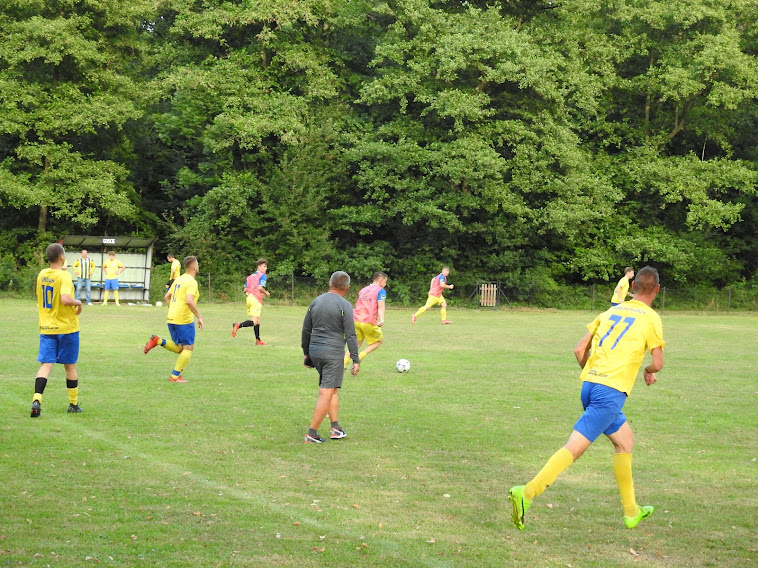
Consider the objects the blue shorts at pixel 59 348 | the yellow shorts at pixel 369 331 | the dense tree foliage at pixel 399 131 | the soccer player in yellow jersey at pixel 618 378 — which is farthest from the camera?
the dense tree foliage at pixel 399 131

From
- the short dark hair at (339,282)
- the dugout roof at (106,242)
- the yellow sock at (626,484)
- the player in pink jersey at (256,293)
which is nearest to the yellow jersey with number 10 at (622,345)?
the yellow sock at (626,484)

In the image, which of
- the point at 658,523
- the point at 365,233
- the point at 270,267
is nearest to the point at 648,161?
the point at 365,233

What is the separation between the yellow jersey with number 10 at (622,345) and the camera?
6645mm

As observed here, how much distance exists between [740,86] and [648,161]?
5299mm

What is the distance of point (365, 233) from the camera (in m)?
40.8

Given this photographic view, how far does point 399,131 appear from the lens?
39.9 metres

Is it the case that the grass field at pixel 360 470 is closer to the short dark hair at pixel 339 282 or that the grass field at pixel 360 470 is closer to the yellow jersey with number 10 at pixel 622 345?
the yellow jersey with number 10 at pixel 622 345

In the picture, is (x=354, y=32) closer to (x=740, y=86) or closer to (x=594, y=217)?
(x=594, y=217)

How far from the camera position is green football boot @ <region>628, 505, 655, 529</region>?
6.55 metres

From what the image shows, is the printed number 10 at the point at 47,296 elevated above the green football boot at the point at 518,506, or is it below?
above

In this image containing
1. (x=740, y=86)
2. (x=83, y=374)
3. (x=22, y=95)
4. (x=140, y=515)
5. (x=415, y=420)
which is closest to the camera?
(x=140, y=515)

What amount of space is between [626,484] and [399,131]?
113 feet

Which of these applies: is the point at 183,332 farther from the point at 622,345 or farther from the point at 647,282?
the point at 647,282

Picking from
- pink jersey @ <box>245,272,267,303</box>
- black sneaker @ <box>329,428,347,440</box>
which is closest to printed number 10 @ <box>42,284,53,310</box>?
black sneaker @ <box>329,428,347,440</box>
